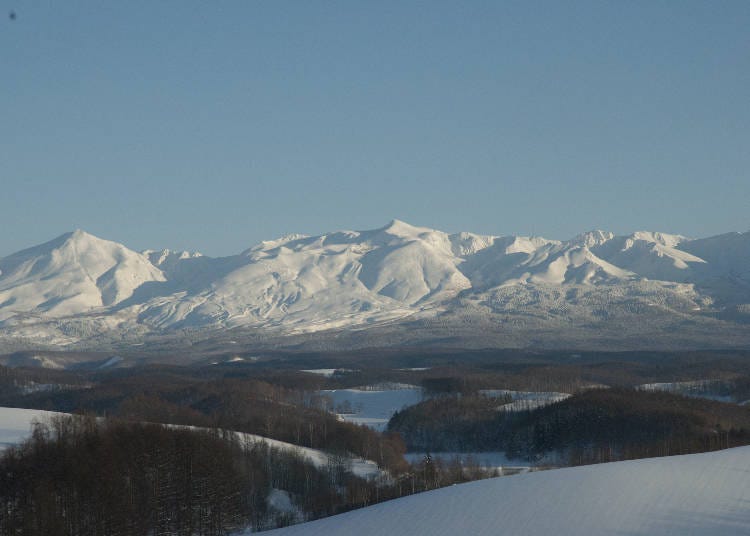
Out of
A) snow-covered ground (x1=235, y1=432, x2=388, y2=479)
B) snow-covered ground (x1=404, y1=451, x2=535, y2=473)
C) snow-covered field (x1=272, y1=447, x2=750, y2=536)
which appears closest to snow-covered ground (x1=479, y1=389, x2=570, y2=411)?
snow-covered ground (x1=404, y1=451, x2=535, y2=473)

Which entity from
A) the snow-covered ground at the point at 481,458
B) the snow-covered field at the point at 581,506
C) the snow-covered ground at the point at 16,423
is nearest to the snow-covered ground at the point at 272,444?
the snow-covered ground at the point at 16,423

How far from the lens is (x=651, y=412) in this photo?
14075cm

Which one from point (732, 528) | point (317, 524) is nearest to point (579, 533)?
point (732, 528)

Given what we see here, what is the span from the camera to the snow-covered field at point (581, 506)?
6300 centimetres

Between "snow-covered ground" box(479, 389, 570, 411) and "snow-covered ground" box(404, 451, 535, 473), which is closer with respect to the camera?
"snow-covered ground" box(404, 451, 535, 473)

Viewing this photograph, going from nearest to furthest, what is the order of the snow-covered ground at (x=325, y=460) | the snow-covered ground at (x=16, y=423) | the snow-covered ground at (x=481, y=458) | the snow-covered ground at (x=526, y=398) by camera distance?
the snow-covered ground at (x=16, y=423)
the snow-covered ground at (x=325, y=460)
the snow-covered ground at (x=481, y=458)
the snow-covered ground at (x=526, y=398)

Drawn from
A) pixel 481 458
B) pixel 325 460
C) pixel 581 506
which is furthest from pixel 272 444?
pixel 581 506

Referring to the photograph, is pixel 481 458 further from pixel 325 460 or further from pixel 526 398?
pixel 526 398

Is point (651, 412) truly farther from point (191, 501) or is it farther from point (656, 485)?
point (191, 501)

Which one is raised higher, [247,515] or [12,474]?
[12,474]

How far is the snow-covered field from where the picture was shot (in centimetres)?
6300

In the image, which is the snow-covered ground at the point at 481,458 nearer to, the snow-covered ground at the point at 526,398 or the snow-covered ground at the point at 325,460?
the snow-covered ground at the point at 325,460

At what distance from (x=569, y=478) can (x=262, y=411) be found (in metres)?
90.1

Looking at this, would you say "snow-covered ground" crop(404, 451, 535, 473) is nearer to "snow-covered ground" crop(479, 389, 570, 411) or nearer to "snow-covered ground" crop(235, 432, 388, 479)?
"snow-covered ground" crop(235, 432, 388, 479)
